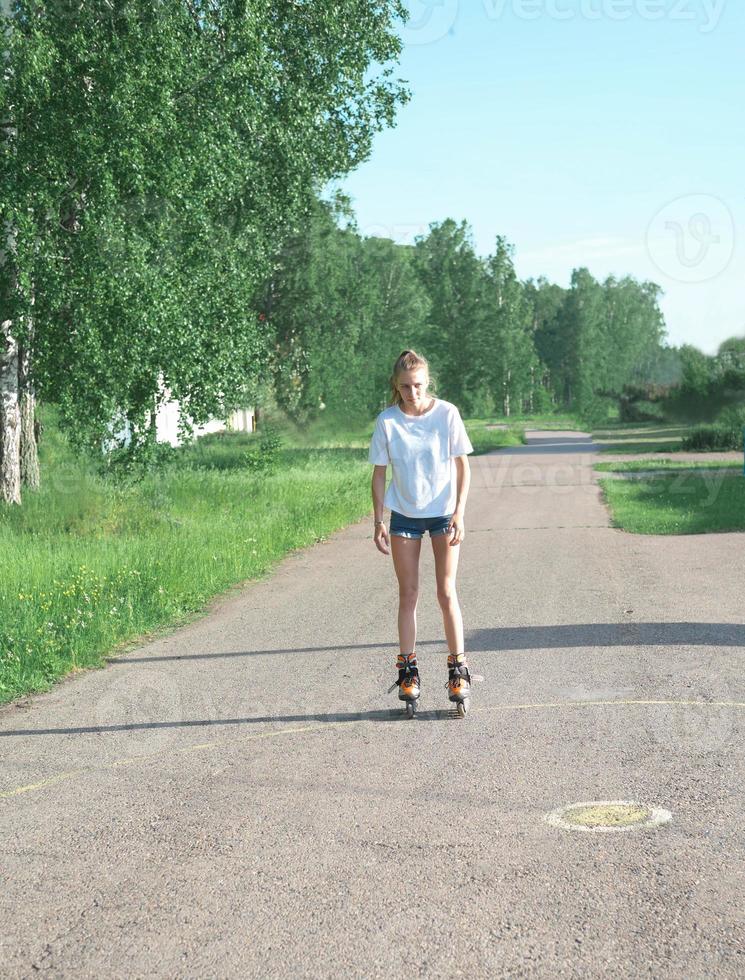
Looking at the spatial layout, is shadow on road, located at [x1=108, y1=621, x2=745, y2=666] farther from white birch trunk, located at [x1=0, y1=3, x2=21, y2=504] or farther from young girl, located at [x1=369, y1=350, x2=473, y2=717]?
white birch trunk, located at [x1=0, y1=3, x2=21, y2=504]

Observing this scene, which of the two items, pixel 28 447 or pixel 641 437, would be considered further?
pixel 641 437

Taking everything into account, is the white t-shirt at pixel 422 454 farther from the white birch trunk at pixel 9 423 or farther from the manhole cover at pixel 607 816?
the white birch trunk at pixel 9 423

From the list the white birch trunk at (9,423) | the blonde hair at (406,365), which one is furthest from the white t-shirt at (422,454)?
the white birch trunk at (9,423)

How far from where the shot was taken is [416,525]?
22.7 ft

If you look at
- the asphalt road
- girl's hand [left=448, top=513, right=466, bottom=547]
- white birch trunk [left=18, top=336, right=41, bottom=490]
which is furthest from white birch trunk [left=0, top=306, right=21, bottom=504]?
girl's hand [left=448, top=513, right=466, bottom=547]

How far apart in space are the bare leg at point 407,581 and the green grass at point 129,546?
260 cm

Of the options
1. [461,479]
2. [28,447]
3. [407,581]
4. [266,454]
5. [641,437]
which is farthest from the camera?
[641,437]

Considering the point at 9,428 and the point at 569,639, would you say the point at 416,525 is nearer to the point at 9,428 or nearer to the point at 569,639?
the point at 569,639

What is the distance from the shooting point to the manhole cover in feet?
15.5

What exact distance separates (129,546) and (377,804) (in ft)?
27.7

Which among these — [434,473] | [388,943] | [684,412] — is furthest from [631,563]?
[684,412]

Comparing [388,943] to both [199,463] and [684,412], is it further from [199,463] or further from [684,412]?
[684,412]

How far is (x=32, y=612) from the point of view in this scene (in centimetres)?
929


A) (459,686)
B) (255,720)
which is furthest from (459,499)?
(255,720)
